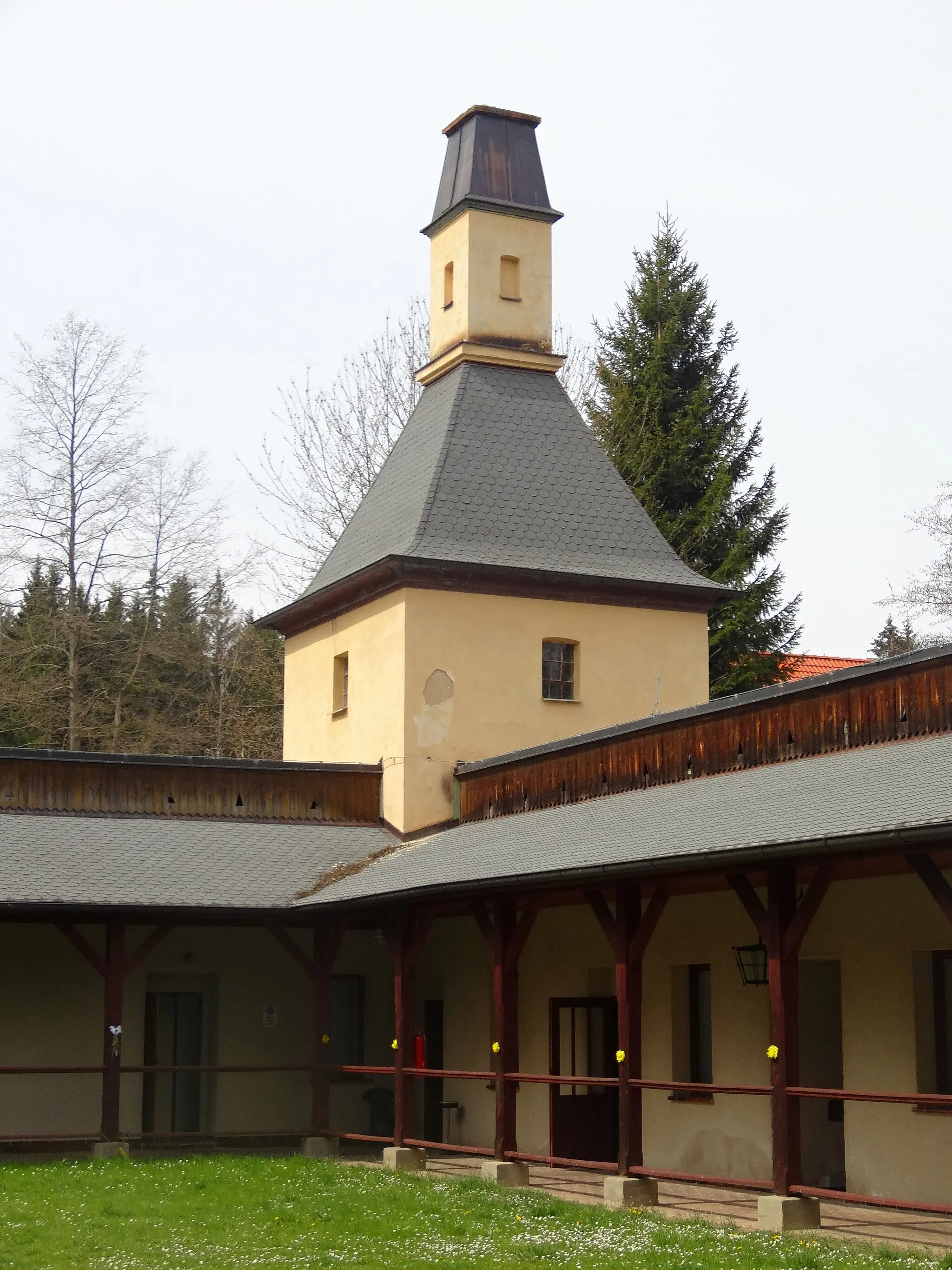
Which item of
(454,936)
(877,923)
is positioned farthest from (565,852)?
(454,936)

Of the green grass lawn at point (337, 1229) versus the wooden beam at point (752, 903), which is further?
the wooden beam at point (752, 903)

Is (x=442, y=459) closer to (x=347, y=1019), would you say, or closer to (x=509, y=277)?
(x=509, y=277)

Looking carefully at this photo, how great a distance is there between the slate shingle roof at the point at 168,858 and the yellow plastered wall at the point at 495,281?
7746 millimetres

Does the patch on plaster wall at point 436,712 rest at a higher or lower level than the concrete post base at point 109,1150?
higher

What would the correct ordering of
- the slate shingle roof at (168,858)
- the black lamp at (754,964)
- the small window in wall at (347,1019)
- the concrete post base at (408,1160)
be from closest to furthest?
the black lamp at (754,964) → the concrete post base at (408,1160) → the slate shingle roof at (168,858) → the small window in wall at (347,1019)

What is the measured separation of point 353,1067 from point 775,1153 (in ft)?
23.9

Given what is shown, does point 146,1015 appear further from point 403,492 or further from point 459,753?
point 403,492

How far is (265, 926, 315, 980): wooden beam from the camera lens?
66.9ft

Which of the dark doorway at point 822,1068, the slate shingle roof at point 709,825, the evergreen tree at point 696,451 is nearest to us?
the slate shingle roof at point 709,825

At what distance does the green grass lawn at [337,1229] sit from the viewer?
11.9 meters

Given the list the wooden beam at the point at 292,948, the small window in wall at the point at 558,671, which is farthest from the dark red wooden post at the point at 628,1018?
the small window in wall at the point at 558,671

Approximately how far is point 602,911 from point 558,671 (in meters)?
9.03

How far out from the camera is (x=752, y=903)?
13.6 meters

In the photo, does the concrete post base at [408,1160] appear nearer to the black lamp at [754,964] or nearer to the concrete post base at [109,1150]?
the concrete post base at [109,1150]
